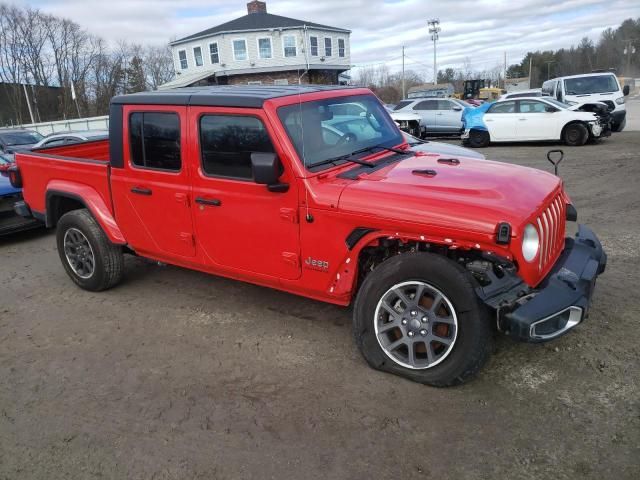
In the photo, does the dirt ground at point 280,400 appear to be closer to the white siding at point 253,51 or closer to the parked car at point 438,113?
the parked car at point 438,113

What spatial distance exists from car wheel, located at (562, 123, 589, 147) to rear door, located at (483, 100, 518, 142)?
142 centimetres

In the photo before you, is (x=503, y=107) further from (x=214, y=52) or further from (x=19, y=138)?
(x=214, y=52)

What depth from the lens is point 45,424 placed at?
312 centimetres

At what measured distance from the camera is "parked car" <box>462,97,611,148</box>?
14414 millimetres

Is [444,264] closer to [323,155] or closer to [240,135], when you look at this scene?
[323,155]

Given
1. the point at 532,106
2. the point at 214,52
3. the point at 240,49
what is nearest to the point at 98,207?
the point at 532,106

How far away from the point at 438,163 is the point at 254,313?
2.02 m

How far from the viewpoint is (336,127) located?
4023 mm

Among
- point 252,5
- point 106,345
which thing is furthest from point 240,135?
point 252,5

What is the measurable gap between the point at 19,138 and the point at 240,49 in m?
28.7

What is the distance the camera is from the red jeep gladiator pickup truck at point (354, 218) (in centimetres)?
299

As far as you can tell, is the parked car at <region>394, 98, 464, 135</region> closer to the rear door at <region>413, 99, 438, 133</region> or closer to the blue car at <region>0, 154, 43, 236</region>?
the rear door at <region>413, 99, 438, 133</region>

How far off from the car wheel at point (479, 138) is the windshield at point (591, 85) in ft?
12.9

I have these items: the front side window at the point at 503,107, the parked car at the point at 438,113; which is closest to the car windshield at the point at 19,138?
the parked car at the point at 438,113
